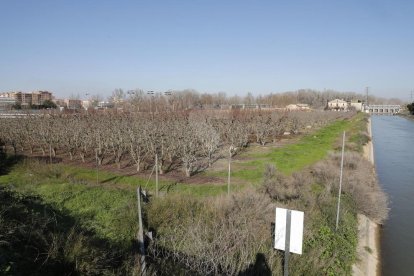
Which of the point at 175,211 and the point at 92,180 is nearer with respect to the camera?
the point at 175,211

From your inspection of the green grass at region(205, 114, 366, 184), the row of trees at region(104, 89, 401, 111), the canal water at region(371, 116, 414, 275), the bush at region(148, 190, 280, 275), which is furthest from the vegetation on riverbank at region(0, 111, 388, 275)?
the row of trees at region(104, 89, 401, 111)

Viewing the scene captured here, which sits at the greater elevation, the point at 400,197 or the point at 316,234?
the point at 316,234

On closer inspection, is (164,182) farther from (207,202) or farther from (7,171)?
(7,171)

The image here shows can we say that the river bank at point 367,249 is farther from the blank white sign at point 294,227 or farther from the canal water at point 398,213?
the blank white sign at point 294,227

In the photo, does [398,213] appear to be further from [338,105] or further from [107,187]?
[338,105]

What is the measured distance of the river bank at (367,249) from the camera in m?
12.5

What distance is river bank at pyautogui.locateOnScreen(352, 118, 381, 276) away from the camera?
12516mm

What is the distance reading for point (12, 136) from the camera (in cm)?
3173

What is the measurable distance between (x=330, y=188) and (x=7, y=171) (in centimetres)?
2071

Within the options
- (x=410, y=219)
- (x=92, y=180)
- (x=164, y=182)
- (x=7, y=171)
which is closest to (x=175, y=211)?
(x=164, y=182)

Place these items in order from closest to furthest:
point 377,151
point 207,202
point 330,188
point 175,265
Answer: point 175,265 → point 207,202 → point 330,188 → point 377,151

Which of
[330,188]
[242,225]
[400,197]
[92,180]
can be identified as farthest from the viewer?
[400,197]

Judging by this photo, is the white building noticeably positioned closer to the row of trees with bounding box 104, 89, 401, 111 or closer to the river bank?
the row of trees with bounding box 104, 89, 401, 111

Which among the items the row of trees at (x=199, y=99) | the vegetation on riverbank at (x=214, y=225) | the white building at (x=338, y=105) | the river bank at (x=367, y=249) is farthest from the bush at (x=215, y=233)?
the white building at (x=338, y=105)
